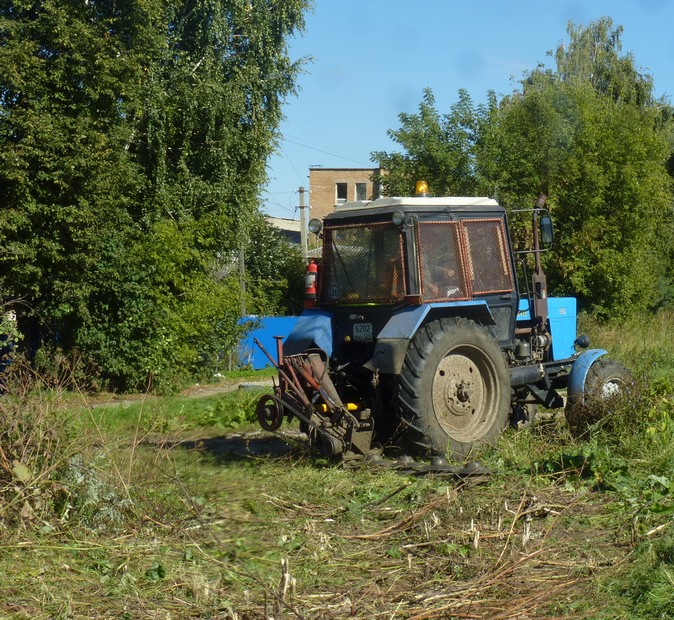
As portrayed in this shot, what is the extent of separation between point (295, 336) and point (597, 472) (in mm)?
3232

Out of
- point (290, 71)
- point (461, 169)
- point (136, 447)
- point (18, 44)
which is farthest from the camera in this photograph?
point (290, 71)

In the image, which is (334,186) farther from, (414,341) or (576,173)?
(414,341)

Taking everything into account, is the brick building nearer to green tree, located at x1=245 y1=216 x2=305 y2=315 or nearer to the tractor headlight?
green tree, located at x1=245 y1=216 x2=305 y2=315

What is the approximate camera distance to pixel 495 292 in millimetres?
9797

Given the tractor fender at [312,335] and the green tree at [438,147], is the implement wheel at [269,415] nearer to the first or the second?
the tractor fender at [312,335]

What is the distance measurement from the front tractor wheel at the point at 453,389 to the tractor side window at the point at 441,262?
1.23ft

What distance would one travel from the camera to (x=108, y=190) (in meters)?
17.4

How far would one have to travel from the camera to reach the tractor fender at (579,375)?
9.95 meters

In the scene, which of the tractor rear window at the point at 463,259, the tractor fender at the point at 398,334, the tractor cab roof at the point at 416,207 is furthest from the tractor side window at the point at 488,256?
the tractor fender at the point at 398,334

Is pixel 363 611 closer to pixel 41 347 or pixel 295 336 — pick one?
pixel 295 336

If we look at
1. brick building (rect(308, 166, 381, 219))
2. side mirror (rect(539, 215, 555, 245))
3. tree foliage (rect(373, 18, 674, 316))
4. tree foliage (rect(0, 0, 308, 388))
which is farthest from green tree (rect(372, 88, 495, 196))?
brick building (rect(308, 166, 381, 219))

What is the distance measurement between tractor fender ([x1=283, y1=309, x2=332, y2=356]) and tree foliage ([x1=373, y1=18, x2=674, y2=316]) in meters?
13.6

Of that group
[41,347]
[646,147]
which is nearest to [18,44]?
[41,347]

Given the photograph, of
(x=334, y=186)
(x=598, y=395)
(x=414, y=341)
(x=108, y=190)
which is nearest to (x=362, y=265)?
(x=414, y=341)
